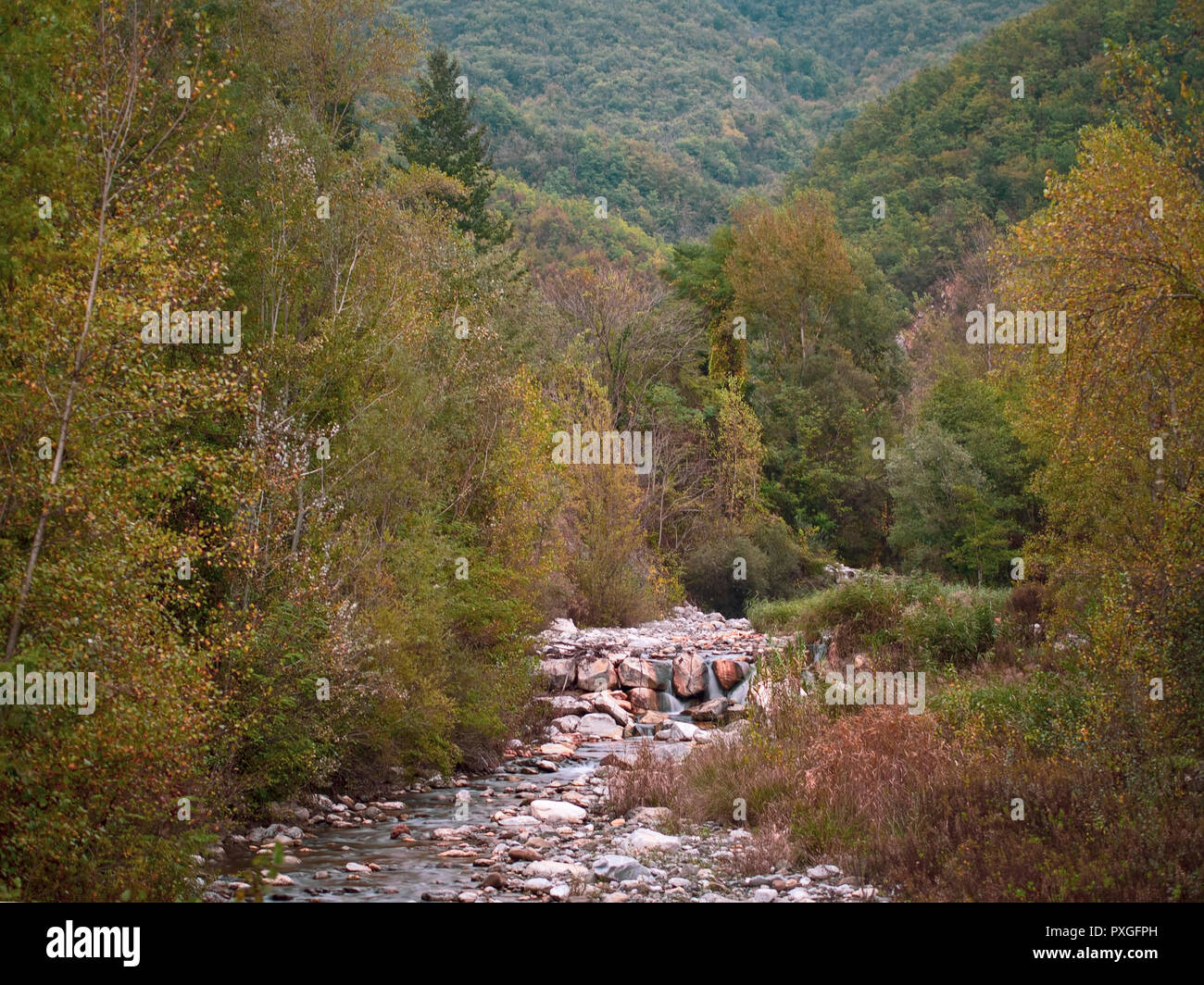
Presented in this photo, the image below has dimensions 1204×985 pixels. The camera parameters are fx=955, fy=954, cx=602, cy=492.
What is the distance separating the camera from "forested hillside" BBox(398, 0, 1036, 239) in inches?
3462

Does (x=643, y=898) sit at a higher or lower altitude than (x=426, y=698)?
lower

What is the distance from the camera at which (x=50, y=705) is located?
809 cm

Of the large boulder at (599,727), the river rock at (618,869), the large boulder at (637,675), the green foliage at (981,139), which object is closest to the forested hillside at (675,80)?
the green foliage at (981,139)

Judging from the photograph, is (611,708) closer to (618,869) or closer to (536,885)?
(618,869)

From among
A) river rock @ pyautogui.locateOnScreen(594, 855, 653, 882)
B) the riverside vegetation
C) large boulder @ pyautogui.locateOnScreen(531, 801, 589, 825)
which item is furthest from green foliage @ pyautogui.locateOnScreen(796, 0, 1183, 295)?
river rock @ pyautogui.locateOnScreen(594, 855, 653, 882)

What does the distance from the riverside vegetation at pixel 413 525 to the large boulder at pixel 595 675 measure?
465mm

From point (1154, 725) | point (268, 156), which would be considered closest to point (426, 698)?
point (268, 156)

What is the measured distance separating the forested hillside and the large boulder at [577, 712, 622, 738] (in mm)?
66756

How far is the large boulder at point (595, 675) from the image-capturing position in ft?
82.4

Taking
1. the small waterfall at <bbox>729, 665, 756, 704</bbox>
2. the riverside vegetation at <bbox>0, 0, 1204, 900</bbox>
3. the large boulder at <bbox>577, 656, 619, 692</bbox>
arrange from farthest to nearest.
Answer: the small waterfall at <bbox>729, 665, 756, 704</bbox> → the large boulder at <bbox>577, 656, 619, 692</bbox> → the riverside vegetation at <bbox>0, 0, 1204, 900</bbox>

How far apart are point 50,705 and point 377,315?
10.1 metres

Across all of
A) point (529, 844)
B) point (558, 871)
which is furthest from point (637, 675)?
point (558, 871)

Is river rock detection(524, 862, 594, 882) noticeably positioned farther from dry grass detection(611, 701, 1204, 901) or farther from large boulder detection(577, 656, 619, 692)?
large boulder detection(577, 656, 619, 692)
